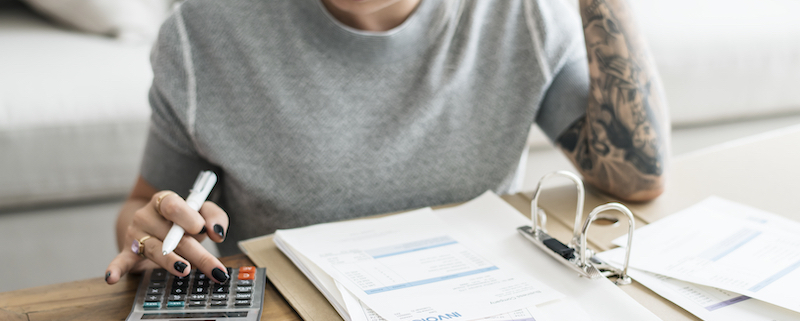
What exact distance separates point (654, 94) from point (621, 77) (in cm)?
6

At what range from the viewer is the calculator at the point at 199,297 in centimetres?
52

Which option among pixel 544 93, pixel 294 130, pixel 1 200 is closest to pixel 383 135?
pixel 294 130

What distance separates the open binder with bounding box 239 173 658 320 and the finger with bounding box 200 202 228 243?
4 cm

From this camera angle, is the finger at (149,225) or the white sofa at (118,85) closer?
the finger at (149,225)

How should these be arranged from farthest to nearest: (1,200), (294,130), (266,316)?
(1,200), (294,130), (266,316)

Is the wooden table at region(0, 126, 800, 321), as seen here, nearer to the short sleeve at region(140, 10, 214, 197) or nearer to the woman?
the woman

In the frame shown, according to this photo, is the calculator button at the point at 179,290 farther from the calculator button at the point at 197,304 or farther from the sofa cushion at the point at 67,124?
the sofa cushion at the point at 67,124

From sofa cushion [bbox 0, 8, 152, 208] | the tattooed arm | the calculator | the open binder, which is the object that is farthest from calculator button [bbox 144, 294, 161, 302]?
sofa cushion [bbox 0, 8, 152, 208]

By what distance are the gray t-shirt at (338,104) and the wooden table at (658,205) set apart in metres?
0.13

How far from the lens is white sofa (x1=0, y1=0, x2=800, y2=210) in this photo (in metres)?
1.28

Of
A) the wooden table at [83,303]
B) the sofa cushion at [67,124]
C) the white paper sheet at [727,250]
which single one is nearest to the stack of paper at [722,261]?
the white paper sheet at [727,250]

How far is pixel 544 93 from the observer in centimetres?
89

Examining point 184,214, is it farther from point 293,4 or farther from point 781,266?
point 781,266

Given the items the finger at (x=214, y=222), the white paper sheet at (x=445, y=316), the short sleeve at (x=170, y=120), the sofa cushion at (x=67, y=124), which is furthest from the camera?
the sofa cushion at (x=67, y=124)
